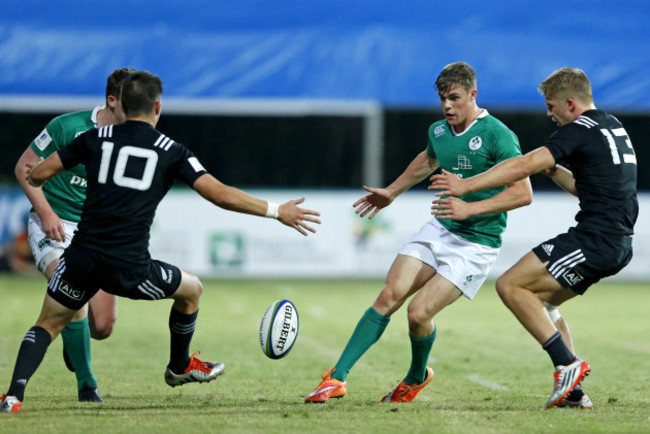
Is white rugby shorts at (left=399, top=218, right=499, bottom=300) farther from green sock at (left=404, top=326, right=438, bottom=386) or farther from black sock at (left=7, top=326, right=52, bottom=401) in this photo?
black sock at (left=7, top=326, right=52, bottom=401)

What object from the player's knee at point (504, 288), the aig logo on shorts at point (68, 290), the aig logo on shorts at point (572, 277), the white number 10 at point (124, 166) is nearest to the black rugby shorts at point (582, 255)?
the aig logo on shorts at point (572, 277)

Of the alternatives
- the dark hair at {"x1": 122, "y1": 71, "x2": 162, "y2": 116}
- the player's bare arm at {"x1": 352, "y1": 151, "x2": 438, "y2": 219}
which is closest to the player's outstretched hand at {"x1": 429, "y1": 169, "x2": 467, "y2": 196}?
the player's bare arm at {"x1": 352, "y1": 151, "x2": 438, "y2": 219}

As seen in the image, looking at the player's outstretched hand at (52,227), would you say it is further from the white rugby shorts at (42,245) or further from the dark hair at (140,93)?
the dark hair at (140,93)

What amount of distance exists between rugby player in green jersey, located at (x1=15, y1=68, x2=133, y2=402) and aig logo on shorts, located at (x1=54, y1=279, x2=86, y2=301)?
0.67 m

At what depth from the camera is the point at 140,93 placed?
5.91 m

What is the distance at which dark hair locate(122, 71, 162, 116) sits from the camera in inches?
233

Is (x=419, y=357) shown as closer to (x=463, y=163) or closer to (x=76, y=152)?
(x=463, y=163)

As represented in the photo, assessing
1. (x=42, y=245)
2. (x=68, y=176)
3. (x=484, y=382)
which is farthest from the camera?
(x=484, y=382)

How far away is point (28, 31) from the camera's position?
54.4 feet

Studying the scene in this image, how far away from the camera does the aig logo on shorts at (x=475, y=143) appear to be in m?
6.77

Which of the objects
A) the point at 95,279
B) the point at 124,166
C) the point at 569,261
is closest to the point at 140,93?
the point at 124,166

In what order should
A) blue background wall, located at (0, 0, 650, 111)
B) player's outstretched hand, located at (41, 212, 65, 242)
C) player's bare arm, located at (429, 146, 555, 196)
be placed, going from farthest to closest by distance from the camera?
blue background wall, located at (0, 0, 650, 111), player's outstretched hand, located at (41, 212, 65, 242), player's bare arm, located at (429, 146, 555, 196)

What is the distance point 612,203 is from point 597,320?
22.2 feet

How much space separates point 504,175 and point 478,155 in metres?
0.66
